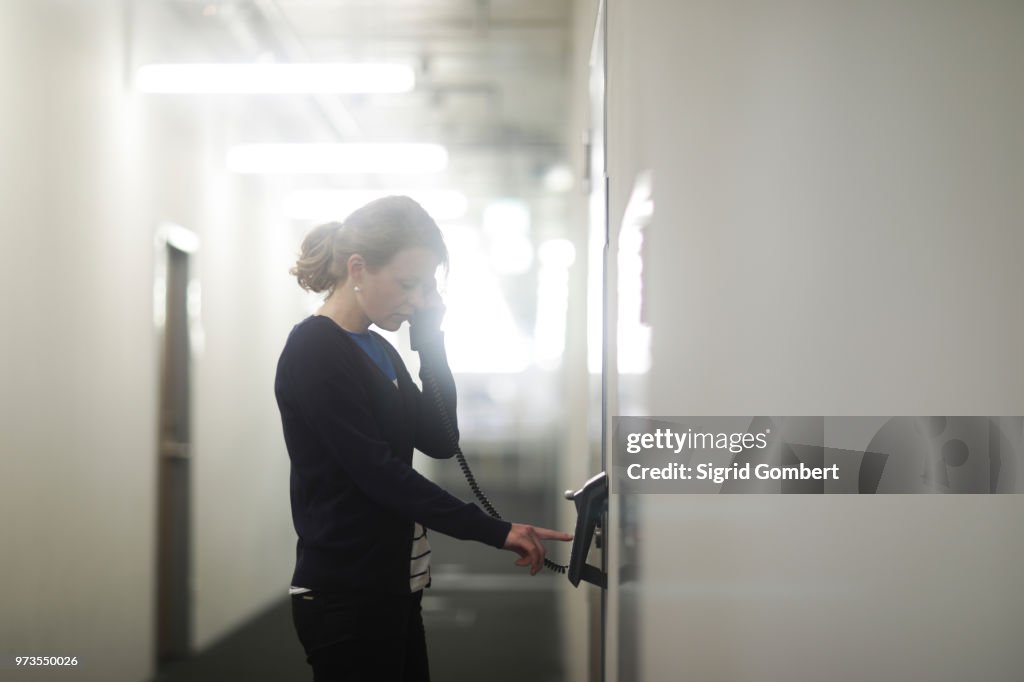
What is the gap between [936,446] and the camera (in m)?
0.95

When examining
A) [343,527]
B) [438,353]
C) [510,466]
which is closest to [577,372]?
[438,353]

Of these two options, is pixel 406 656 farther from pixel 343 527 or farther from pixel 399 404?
pixel 399 404

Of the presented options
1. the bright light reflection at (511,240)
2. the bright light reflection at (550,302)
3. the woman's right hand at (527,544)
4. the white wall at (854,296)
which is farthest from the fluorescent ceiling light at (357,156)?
the bright light reflection at (511,240)

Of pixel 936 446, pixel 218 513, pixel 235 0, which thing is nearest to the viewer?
pixel 936 446

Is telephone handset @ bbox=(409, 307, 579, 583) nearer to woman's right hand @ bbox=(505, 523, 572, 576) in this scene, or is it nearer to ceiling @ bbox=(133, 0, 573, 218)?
woman's right hand @ bbox=(505, 523, 572, 576)

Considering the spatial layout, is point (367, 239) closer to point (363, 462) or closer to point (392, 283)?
point (392, 283)

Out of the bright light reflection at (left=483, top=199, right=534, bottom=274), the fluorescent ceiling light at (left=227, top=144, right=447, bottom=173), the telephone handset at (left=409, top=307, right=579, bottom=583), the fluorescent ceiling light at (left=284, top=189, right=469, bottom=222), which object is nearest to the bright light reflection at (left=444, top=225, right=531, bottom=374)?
the telephone handset at (left=409, top=307, right=579, bottom=583)

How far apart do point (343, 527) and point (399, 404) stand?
0.23 meters

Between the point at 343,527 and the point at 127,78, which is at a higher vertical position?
the point at 127,78

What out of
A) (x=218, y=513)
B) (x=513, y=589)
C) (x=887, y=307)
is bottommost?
(x=513, y=589)

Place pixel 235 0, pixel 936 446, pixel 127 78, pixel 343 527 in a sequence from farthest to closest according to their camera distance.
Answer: pixel 235 0
pixel 127 78
pixel 343 527
pixel 936 446

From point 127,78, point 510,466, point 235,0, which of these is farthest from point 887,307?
point 510,466

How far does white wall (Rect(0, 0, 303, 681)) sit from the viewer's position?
2557mm

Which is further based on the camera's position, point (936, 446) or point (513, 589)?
point (513, 589)
